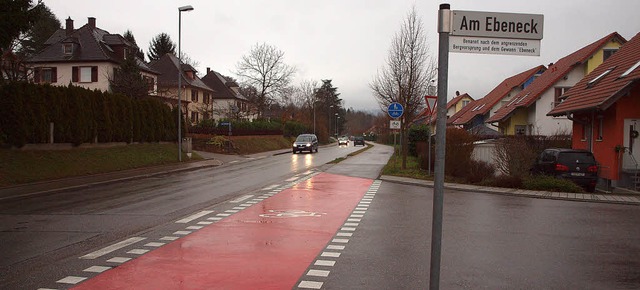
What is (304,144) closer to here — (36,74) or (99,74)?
(99,74)

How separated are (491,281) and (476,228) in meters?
3.80

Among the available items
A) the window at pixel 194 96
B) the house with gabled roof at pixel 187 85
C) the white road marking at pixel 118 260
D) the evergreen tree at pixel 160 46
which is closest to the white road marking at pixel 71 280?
the white road marking at pixel 118 260

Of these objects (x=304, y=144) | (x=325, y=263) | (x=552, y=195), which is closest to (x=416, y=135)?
(x=304, y=144)

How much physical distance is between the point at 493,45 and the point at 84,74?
170ft

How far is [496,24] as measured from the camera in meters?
3.87

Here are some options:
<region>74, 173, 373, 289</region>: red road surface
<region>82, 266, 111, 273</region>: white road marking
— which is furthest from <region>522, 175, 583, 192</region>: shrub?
<region>82, 266, 111, 273</region>: white road marking

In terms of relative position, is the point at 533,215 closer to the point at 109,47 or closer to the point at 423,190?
the point at 423,190

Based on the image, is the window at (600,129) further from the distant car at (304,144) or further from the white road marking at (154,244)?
the distant car at (304,144)

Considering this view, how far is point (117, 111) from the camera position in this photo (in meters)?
28.9

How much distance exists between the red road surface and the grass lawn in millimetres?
11827

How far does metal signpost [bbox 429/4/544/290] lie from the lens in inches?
148

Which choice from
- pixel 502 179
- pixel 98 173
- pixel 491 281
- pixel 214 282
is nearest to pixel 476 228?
pixel 491 281

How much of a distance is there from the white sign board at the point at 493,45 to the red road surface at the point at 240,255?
11.3 ft

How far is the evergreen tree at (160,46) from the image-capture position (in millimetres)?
85875
